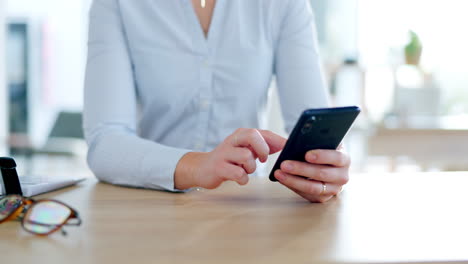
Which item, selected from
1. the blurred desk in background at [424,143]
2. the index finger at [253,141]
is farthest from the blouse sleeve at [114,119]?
the blurred desk in background at [424,143]

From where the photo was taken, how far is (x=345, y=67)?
379 centimetres

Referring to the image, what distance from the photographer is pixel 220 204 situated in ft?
2.56

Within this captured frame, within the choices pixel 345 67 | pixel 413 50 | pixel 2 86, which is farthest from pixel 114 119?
pixel 2 86

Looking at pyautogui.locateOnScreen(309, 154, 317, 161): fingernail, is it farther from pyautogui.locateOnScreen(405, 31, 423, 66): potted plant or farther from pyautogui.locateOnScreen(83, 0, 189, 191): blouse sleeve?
pyautogui.locateOnScreen(405, 31, 423, 66): potted plant

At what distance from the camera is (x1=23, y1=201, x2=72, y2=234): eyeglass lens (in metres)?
0.58

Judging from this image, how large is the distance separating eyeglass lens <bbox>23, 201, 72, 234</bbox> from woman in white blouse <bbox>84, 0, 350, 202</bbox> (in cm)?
45

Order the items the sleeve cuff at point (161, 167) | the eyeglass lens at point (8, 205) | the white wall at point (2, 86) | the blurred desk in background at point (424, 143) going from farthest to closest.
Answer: the white wall at point (2, 86) → the blurred desk in background at point (424, 143) → the sleeve cuff at point (161, 167) → the eyeglass lens at point (8, 205)

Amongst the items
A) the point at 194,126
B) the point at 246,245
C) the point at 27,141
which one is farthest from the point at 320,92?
the point at 27,141

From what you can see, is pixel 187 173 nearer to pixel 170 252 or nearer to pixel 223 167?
pixel 223 167

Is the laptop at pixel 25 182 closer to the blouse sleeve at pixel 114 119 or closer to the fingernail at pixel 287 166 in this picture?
the blouse sleeve at pixel 114 119

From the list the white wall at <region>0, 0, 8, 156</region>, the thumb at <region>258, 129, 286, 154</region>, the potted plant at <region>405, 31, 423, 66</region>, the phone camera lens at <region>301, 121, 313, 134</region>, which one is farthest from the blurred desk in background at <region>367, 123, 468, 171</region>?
the white wall at <region>0, 0, 8, 156</region>

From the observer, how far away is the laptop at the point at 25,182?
790 mm

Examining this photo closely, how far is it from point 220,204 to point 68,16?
5.52 m

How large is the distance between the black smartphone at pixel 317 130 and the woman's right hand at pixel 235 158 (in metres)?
0.04
